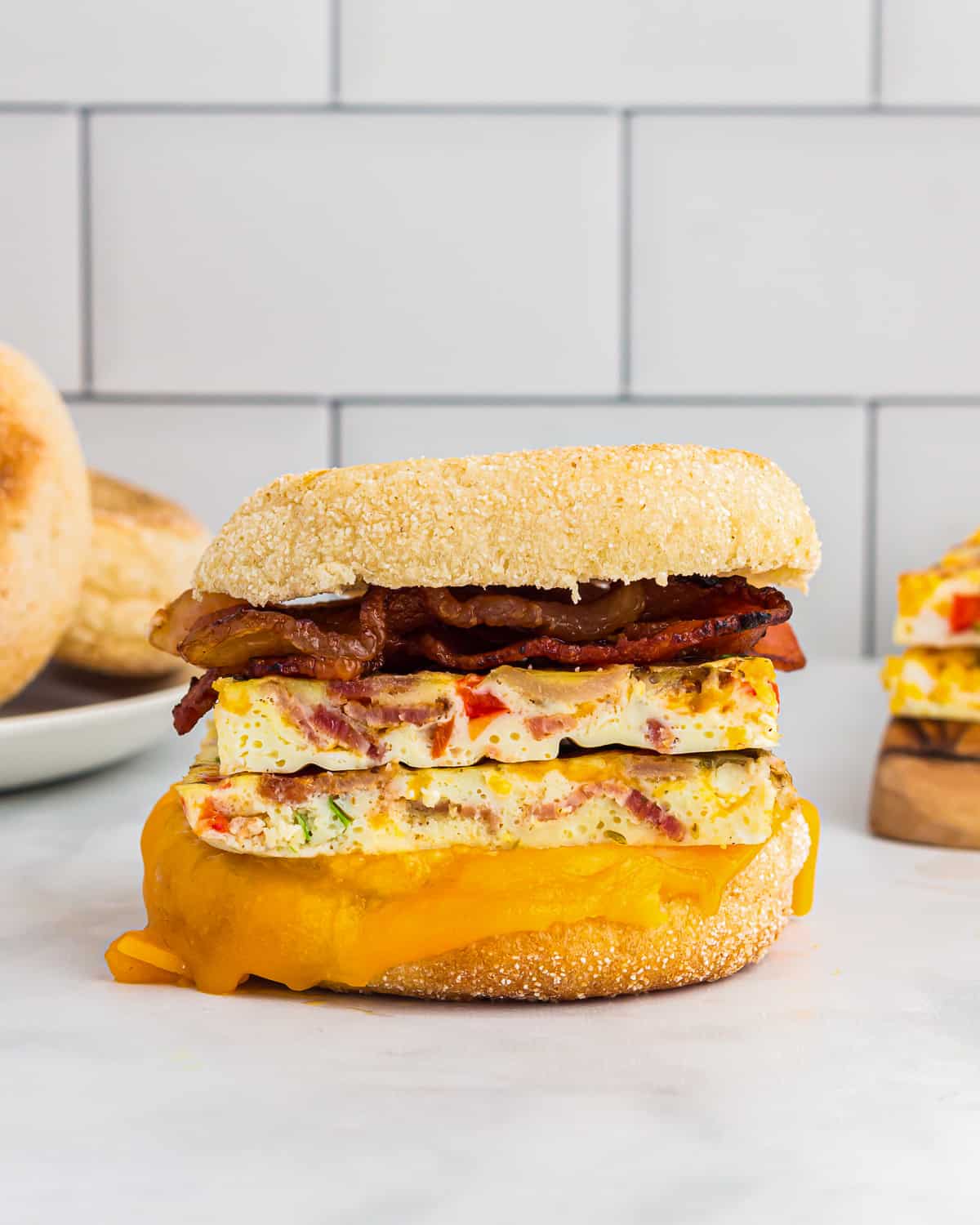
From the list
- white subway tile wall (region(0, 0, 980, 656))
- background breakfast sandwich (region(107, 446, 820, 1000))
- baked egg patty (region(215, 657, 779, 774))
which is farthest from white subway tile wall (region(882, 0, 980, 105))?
baked egg patty (region(215, 657, 779, 774))

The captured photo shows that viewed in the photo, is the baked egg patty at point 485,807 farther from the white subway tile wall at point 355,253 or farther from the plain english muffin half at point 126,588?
the white subway tile wall at point 355,253

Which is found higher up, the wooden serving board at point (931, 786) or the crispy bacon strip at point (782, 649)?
the crispy bacon strip at point (782, 649)

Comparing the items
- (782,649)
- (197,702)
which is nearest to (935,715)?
(782,649)

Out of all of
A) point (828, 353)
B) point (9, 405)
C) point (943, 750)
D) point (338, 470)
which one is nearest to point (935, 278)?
point (828, 353)

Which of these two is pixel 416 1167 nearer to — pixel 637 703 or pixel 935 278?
pixel 637 703

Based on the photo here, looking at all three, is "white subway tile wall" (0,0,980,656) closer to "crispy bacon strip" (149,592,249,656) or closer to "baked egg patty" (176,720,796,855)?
"crispy bacon strip" (149,592,249,656)

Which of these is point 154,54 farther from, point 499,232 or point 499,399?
point 499,399

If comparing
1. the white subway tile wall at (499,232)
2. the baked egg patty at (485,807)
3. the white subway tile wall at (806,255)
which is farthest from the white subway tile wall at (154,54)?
the baked egg patty at (485,807)
